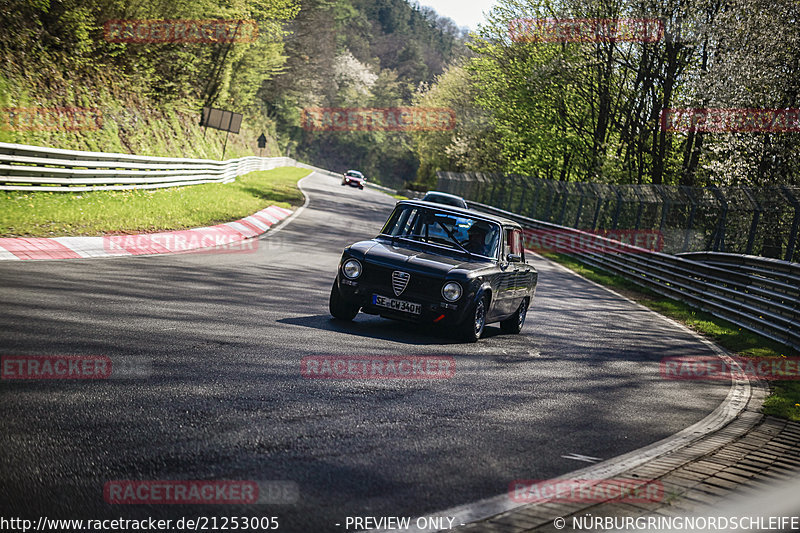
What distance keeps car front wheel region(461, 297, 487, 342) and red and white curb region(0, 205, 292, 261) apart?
20.5ft

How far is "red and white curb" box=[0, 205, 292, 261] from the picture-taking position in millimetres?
11953

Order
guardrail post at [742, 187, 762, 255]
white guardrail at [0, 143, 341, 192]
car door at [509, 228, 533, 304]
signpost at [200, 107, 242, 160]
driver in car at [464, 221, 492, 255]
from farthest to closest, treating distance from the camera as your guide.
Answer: signpost at [200, 107, 242, 160]
guardrail post at [742, 187, 762, 255]
white guardrail at [0, 143, 341, 192]
car door at [509, 228, 533, 304]
driver in car at [464, 221, 492, 255]

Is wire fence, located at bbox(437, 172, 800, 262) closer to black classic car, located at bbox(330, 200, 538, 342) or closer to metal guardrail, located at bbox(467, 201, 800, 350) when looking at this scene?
metal guardrail, located at bbox(467, 201, 800, 350)

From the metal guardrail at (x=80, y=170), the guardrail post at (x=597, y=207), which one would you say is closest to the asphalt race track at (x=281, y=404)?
the metal guardrail at (x=80, y=170)

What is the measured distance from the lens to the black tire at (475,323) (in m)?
9.73

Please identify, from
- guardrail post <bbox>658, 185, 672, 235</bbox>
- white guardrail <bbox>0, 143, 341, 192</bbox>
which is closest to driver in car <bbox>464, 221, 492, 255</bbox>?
white guardrail <bbox>0, 143, 341, 192</bbox>

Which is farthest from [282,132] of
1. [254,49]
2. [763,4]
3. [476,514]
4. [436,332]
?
[476,514]

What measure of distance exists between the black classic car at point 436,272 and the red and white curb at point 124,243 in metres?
4.93

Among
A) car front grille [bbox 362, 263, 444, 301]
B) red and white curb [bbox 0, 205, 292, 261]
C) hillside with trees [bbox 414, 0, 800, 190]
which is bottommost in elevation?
red and white curb [bbox 0, 205, 292, 261]

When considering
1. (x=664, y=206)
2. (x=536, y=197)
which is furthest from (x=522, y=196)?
(x=664, y=206)

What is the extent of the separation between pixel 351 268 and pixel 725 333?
8968mm

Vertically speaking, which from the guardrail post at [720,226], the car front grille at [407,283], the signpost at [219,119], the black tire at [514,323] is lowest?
the black tire at [514,323]

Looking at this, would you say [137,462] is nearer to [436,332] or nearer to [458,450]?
[458,450]

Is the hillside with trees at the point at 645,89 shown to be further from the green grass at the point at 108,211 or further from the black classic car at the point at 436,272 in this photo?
the black classic car at the point at 436,272
